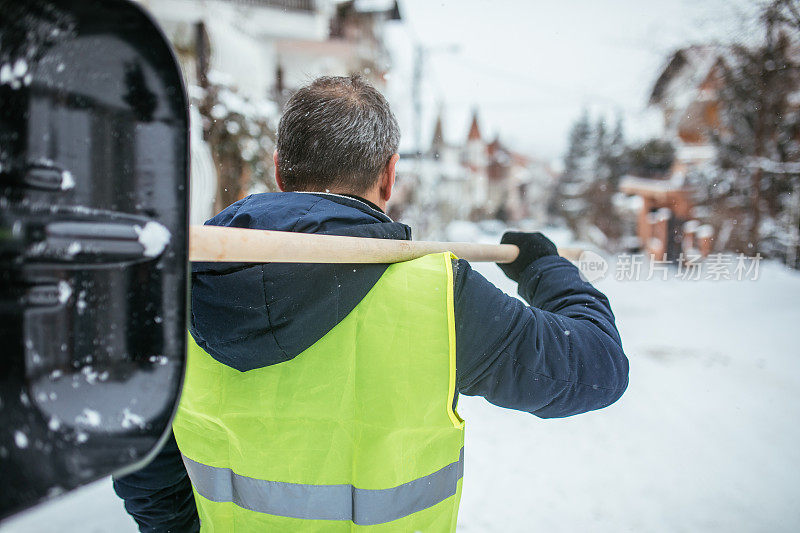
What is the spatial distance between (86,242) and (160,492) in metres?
0.97

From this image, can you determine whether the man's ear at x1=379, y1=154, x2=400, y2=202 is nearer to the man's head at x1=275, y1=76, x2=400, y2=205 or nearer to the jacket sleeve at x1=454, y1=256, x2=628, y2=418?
the man's head at x1=275, y1=76, x2=400, y2=205

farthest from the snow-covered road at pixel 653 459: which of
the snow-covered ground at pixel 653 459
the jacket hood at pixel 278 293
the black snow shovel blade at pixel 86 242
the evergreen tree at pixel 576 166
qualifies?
the evergreen tree at pixel 576 166

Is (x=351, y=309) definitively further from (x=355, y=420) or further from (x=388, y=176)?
(x=388, y=176)

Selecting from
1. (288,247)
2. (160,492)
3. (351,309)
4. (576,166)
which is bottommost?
(160,492)

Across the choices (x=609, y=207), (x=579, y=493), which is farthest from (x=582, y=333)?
(x=609, y=207)

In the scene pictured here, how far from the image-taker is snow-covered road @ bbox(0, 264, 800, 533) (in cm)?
248

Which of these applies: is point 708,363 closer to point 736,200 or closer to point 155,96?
point 736,200

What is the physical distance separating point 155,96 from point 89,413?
1.32 feet

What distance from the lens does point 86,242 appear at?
56 cm

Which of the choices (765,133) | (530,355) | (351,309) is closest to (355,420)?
(351,309)

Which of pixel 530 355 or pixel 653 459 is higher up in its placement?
pixel 530 355

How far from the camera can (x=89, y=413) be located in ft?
1.90

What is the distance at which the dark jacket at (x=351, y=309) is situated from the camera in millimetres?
838

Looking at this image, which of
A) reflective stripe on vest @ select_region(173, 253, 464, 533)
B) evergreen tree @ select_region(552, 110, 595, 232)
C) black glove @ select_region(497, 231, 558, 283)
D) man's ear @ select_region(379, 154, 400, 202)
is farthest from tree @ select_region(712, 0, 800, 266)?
evergreen tree @ select_region(552, 110, 595, 232)
